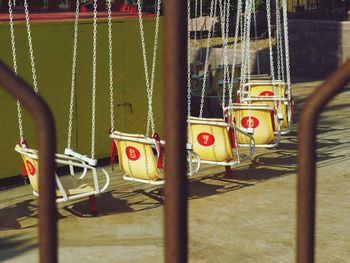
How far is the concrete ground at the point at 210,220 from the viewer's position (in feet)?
23.1

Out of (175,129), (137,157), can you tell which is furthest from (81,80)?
(175,129)

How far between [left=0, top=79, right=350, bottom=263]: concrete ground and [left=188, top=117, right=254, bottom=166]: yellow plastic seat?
1.16 ft

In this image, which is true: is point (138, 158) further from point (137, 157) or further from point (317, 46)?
point (317, 46)

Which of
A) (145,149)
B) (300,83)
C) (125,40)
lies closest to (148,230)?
(145,149)

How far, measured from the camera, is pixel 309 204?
1.33 m

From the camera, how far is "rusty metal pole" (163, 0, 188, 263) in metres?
1.27

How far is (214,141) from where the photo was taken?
9.54 metres

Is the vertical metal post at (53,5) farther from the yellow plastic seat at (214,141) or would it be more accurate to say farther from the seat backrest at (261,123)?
the yellow plastic seat at (214,141)

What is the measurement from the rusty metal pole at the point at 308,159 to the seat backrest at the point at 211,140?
8030mm

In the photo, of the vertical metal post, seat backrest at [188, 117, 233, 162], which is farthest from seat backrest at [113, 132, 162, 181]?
the vertical metal post

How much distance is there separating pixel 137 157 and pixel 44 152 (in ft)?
23.7

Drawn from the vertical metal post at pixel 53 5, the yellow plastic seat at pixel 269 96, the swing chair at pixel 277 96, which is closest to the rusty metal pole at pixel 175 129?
the swing chair at pixel 277 96

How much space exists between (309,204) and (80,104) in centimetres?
980

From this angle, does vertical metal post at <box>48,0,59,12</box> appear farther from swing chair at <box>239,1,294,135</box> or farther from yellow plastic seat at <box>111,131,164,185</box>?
yellow plastic seat at <box>111,131,164,185</box>
